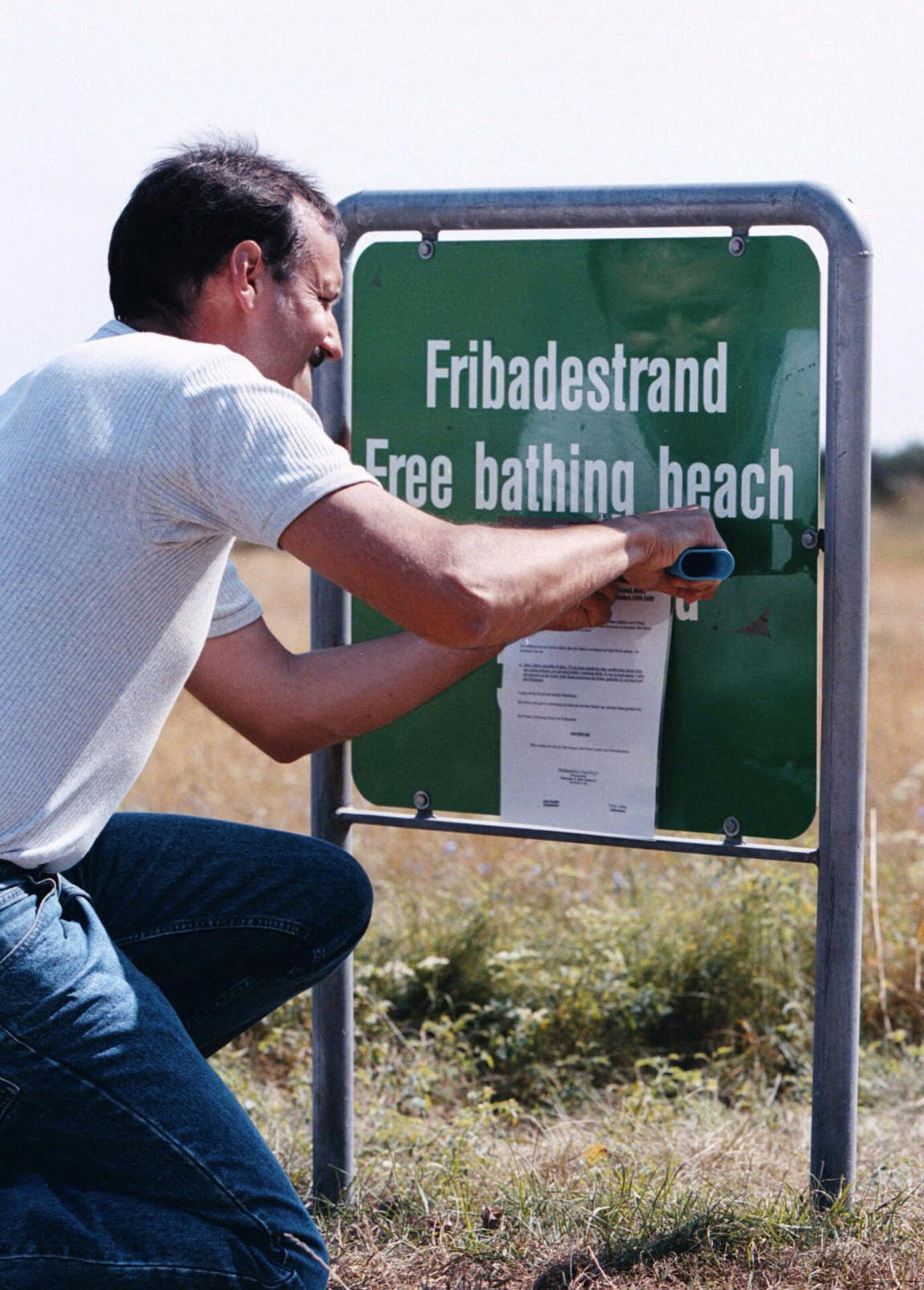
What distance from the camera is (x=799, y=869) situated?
4539 millimetres

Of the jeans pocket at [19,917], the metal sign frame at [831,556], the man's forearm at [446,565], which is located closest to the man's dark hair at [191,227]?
the metal sign frame at [831,556]

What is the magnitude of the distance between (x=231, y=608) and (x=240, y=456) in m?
0.71

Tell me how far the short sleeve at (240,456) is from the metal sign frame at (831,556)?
0.84 m

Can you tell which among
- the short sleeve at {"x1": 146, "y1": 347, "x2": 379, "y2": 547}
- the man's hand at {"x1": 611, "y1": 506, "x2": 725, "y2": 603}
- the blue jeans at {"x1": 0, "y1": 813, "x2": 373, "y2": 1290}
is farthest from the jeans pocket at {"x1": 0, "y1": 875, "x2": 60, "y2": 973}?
the man's hand at {"x1": 611, "y1": 506, "x2": 725, "y2": 603}

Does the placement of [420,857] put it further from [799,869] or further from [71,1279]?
[71,1279]

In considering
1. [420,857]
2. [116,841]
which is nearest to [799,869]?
[420,857]

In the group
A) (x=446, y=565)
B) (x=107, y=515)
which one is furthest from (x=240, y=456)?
(x=446, y=565)

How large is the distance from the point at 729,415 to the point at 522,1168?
1.42 m

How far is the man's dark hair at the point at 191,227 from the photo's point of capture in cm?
238

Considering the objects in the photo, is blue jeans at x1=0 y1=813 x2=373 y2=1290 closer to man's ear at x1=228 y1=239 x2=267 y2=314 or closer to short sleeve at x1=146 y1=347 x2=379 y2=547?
short sleeve at x1=146 y1=347 x2=379 y2=547

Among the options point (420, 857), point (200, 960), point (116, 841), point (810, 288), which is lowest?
point (420, 857)

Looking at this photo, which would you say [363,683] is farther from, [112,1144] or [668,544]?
[112,1144]

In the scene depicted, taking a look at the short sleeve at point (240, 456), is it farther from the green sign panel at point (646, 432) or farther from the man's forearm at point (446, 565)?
the green sign panel at point (646, 432)

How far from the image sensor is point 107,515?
207 cm
